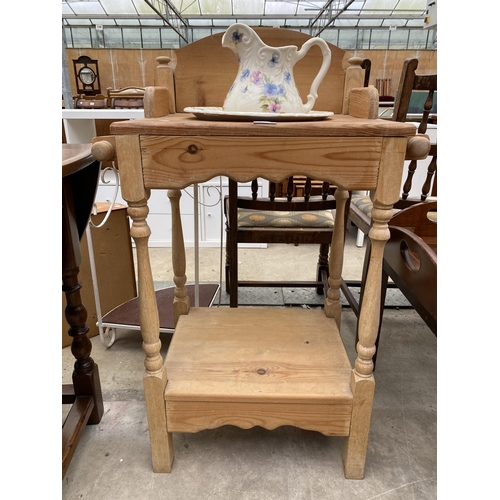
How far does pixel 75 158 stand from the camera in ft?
2.67

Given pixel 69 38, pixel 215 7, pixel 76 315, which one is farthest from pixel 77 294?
pixel 69 38

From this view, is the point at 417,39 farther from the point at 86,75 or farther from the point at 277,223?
the point at 277,223

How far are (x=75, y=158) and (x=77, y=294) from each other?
16.2 inches

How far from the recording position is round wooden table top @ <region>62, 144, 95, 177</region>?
2.48 feet

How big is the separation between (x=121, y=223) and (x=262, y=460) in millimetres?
1075

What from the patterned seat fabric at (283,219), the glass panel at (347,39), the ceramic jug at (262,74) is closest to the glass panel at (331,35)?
the glass panel at (347,39)

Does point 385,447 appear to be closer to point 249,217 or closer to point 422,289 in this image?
point 422,289

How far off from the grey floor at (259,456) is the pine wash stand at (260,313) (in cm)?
6

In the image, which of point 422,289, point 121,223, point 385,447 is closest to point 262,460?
point 385,447

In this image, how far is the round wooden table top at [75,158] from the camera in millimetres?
757

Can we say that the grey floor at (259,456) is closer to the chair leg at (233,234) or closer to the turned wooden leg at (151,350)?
the turned wooden leg at (151,350)

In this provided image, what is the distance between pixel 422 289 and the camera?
3.24ft

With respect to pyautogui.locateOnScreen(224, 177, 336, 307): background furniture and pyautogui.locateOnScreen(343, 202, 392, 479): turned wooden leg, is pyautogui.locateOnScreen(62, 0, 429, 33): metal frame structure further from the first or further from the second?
pyautogui.locateOnScreen(343, 202, 392, 479): turned wooden leg

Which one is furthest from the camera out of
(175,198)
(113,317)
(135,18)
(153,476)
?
(135,18)
